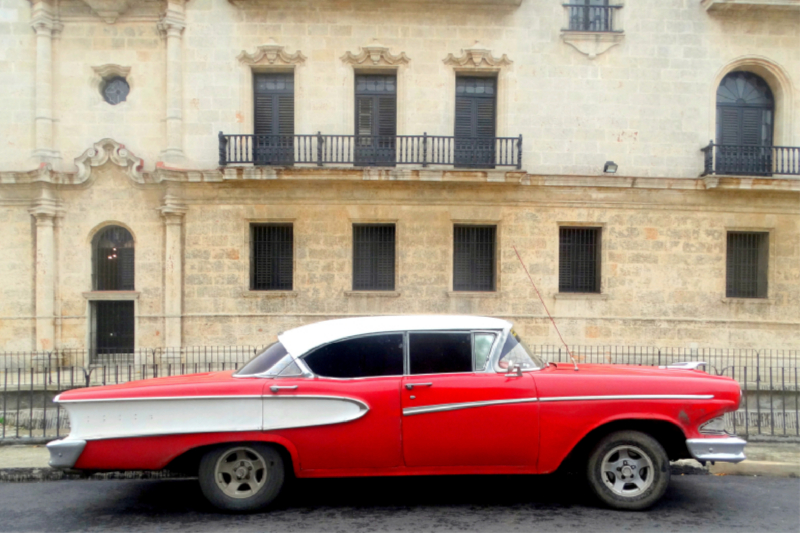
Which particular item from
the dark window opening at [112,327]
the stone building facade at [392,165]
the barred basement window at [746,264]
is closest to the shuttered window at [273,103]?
the stone building facade at [392,165]

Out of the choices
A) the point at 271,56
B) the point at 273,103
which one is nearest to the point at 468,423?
the point at 273,103

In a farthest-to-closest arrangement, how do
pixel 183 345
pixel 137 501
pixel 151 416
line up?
1. pixel 183 345
2. pixel 137 501
3. pixel 151 416

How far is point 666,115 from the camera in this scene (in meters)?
14.5

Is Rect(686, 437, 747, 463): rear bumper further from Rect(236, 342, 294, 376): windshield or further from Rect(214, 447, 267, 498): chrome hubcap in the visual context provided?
Rect(214, 447, 267, 498): chrome hubcap

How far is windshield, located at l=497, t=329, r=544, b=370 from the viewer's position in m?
5.12

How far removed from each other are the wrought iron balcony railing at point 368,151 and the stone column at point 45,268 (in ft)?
14.5

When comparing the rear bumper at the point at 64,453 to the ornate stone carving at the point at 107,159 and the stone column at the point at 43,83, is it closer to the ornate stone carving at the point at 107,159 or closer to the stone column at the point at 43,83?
the ornate stone carving at the point at 107,159

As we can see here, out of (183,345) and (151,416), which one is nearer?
(151,416)

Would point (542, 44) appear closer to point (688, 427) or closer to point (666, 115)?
point (666, 115)

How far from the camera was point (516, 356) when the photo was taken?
17.1 feet

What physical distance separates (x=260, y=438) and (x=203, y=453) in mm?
591

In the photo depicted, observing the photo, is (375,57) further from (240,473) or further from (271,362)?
(240,473)

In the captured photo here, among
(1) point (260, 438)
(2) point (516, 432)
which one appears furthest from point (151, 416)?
(2) point (516, 432)

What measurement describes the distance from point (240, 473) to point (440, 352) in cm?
209
